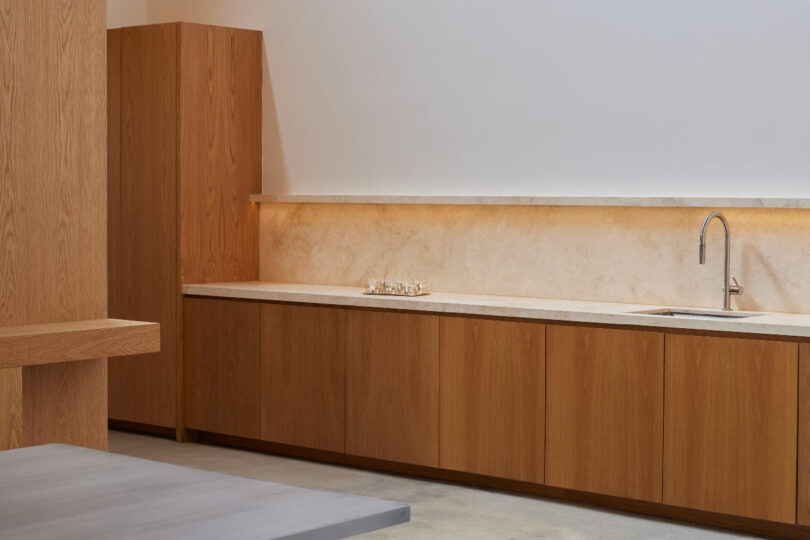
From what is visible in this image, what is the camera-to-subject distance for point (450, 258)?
19.1 ft

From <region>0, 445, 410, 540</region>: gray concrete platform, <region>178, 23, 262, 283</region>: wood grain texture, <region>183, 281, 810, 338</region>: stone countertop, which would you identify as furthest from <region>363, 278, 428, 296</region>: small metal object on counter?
<region>0, 445, 410, 540</region>: gray concrete platform

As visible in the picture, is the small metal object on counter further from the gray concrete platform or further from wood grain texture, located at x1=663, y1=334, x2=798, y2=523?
the gray concrete platform

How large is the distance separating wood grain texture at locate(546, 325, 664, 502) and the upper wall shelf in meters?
0.68

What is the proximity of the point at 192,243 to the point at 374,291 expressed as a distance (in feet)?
3.70

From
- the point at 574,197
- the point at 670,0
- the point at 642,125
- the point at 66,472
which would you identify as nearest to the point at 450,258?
the point at 574,197

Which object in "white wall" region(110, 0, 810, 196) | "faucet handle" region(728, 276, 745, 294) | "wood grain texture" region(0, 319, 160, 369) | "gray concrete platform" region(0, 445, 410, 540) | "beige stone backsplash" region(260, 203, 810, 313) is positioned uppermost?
"white wall" region(110, 0, 810, 196)

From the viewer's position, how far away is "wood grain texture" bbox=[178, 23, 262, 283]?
244 inches

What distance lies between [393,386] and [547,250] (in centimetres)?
97

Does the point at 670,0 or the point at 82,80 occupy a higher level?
the point at 670,0

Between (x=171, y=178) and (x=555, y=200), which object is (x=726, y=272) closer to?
(x=555, y=200)

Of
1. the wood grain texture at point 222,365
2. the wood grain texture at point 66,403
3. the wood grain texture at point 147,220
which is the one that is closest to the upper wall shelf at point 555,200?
the wood grain texture at point 147,220

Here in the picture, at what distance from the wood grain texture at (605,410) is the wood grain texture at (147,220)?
2317 mm

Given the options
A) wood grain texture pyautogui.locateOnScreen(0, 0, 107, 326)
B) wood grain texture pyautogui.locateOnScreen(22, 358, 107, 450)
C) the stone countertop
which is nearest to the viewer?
wood grain texture pyautogui.locateOnScreen(0, 0, 107, 326)

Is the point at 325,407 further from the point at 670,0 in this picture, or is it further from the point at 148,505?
the point at 148,505
